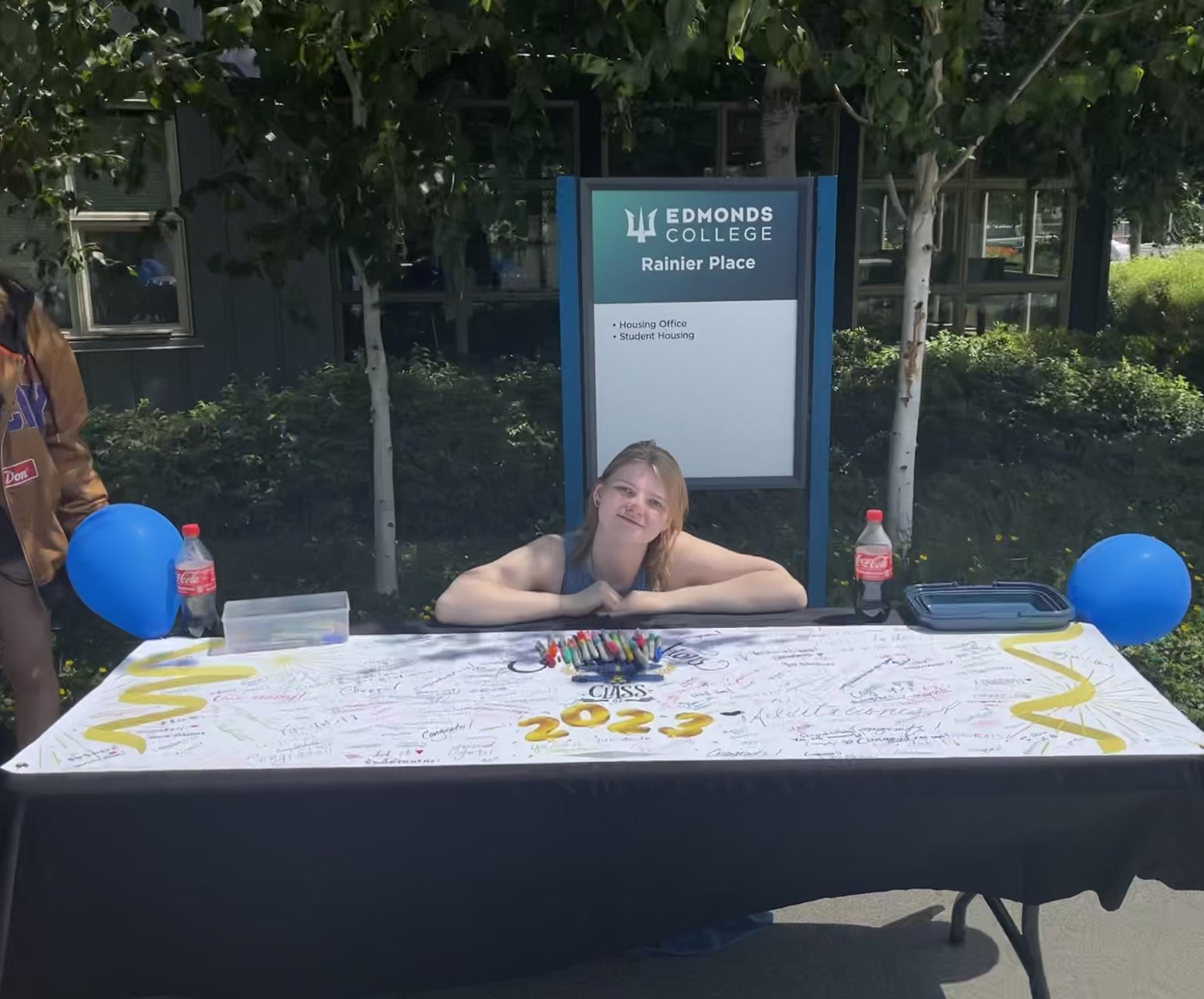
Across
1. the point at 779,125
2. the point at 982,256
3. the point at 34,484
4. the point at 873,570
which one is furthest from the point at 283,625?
the point at 982,256

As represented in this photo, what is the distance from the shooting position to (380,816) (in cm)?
206

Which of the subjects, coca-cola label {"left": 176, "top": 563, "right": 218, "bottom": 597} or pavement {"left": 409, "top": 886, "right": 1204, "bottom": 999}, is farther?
coca-cola label {"left": 176, "top": 563, "right": 218, "bottom": 597}

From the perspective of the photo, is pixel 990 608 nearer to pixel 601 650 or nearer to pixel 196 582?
pixel 601 650

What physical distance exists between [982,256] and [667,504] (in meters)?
7.64

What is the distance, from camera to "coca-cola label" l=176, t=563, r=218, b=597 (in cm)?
290

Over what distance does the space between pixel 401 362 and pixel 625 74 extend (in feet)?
12.3

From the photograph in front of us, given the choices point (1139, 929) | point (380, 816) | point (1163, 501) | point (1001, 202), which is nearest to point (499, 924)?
point (380, 816)

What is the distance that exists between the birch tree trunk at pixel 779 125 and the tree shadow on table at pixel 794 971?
4.07 m

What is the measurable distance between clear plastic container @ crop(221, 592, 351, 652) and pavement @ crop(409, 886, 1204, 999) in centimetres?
87

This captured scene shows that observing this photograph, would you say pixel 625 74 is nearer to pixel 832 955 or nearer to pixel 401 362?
pixel 832 955

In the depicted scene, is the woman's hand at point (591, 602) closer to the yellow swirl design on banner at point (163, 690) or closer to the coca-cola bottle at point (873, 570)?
the coca-cola bottle at point (873, 570)

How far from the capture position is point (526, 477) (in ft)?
19.3

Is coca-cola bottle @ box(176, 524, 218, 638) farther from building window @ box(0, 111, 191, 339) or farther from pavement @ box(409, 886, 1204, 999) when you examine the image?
building window @ box(0, 111, 191, 339)
